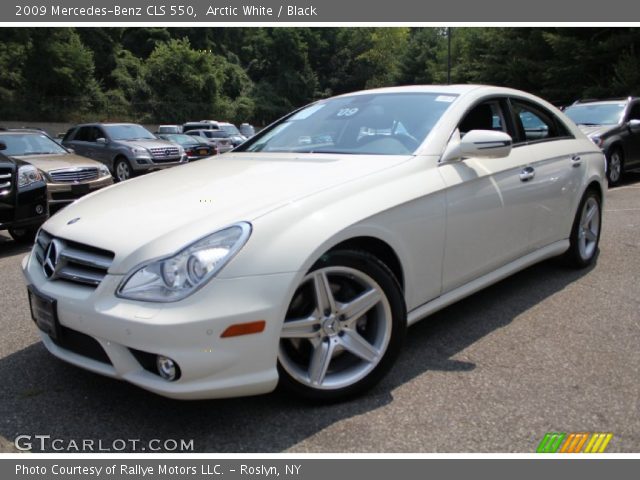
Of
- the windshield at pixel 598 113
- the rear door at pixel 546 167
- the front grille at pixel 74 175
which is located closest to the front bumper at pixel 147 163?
the front grille at pixel 74 175

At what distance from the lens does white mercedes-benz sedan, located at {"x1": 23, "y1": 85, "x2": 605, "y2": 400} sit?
7.67 ft

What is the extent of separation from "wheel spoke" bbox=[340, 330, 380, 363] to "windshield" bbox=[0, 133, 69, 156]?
8.48m

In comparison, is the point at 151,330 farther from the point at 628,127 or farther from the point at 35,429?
the point at 628,127

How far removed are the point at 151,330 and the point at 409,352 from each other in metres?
1.59

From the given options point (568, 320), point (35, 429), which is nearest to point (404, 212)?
point (568, 320)

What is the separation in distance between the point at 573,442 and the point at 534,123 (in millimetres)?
2632

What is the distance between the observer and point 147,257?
7.83 ft

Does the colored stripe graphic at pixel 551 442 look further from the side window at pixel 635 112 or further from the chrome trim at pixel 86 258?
the side window at pixel 635 112

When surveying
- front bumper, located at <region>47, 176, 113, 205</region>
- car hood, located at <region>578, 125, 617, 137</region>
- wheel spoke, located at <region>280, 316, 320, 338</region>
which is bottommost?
front bumper, located at <region>47, 176, 113, 205</region>

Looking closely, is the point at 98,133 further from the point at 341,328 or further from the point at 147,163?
the point at 341,328

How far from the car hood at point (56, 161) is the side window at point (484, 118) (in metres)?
7.10

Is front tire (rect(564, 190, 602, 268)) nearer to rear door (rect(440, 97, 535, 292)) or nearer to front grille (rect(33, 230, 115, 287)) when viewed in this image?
rear door (rect(440, 97, 535, 292))

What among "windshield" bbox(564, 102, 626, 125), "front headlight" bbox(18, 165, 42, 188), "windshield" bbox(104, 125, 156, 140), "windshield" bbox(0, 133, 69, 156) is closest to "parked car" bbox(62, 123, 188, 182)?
"windshield" bbox(104, 125, 156, 140)

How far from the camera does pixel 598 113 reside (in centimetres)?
1060
